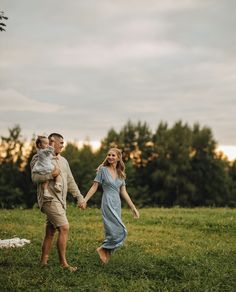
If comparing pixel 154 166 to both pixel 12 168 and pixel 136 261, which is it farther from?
pixel 136 261

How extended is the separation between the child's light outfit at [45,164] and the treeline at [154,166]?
5044 cm

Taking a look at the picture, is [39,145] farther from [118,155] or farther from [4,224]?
[4,224]

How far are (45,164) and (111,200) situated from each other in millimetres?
1863

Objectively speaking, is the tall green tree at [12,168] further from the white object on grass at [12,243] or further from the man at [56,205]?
the man at [56,205]

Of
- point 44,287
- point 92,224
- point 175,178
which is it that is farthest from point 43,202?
point 175,178

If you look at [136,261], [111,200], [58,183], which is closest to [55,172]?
[58,183]

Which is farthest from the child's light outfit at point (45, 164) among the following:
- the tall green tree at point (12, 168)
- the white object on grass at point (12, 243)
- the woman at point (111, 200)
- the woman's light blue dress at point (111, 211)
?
the tall green tree at point (12, 168)

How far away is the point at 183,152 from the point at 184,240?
168 ft

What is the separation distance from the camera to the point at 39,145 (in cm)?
888

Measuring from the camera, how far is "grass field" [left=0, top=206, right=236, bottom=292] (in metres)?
8.03

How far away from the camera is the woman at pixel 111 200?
381 inches

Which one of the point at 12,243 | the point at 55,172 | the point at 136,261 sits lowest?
the point at 12,243

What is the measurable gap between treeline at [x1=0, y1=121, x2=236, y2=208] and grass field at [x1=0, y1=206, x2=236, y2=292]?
146ft

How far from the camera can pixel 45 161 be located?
28.9ft
